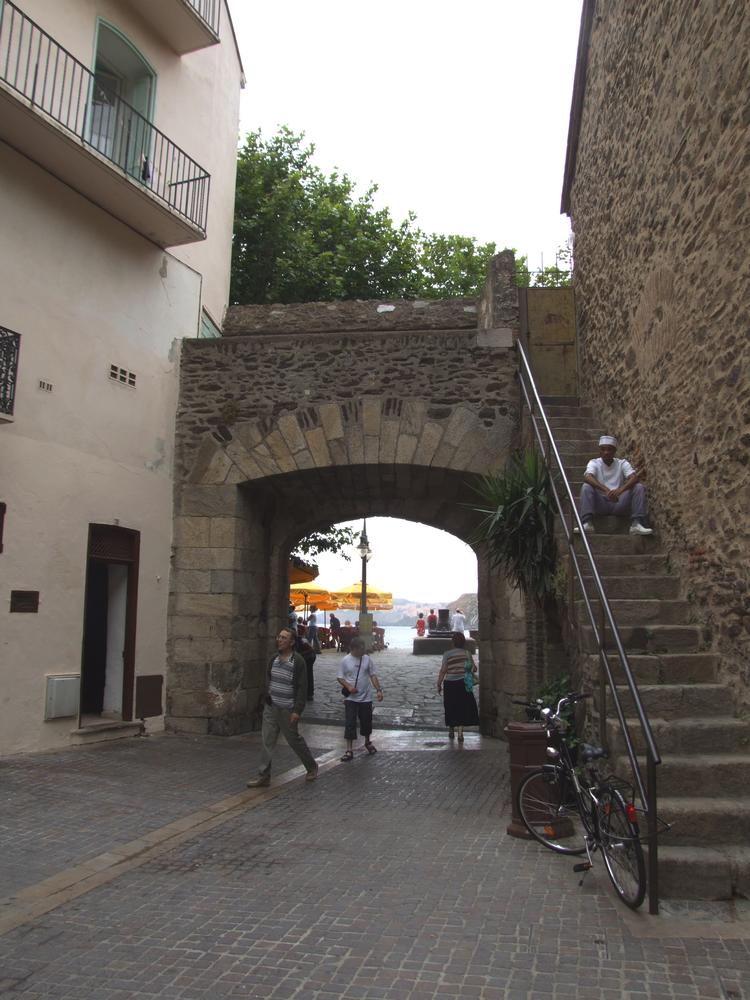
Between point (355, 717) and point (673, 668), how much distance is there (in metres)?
4.12

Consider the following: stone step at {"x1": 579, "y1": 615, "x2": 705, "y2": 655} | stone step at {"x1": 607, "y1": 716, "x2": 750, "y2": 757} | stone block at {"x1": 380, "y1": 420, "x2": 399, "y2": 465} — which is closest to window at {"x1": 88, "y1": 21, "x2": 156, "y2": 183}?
stone block at {"x1": 380, "y1": 420, "x2": 399, "y2": 465}

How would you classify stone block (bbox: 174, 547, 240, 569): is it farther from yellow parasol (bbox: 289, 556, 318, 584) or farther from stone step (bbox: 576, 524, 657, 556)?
yellow parasol (bbox: 289, 556, 318, 584)

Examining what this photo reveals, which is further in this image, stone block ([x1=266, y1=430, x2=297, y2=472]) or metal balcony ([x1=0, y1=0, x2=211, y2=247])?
stone block ([x1=266, y1=430, x2=297, y2=472])

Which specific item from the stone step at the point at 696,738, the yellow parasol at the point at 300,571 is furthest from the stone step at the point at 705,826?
the yellow parasol at the point at 300,571

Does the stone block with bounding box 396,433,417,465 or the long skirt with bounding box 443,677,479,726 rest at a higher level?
the stone block with bounding box 396,433,417,465

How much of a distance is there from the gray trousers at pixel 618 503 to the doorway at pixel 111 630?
519 centimetres

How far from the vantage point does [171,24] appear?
32.3ft

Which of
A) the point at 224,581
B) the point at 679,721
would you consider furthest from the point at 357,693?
the point at 679,721

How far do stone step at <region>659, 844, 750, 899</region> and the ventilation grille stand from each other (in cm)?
740

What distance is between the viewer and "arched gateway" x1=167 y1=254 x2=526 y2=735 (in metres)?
9.48

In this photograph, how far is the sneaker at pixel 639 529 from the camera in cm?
667

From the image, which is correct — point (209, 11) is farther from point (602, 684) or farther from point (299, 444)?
point (602, 684)

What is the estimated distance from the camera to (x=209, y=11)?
419 inches

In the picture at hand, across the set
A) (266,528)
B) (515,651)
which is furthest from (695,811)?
(266,528)
